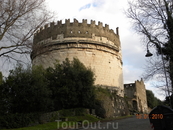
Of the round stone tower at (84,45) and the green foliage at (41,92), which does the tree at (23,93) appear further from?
the round stone tower at (84,45)

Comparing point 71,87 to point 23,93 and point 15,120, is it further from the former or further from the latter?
point 15,120

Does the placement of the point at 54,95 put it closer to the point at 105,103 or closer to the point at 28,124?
the point at 28,124

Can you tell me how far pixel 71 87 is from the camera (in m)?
17.8

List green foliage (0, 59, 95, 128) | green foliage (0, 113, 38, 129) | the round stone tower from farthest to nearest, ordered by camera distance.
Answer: the round stone tower
green foliage (0, 59, 95, 128)
green foliage (0, 113, 38, 129)

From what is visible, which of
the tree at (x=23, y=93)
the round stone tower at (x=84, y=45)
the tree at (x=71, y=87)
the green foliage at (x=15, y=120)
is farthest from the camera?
the round stone tower at (x=84, y=45)

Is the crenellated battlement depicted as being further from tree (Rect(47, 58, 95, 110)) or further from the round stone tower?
tree (Rect(47, 58, 95, 110))

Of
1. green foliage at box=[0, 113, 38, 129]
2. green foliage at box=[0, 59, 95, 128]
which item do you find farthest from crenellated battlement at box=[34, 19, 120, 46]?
green foliage at box=[0, 113, 38, 129]

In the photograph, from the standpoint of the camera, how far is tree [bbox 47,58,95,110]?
57.8ft

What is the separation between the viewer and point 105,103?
22.2m

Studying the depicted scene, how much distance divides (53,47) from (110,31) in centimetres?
862

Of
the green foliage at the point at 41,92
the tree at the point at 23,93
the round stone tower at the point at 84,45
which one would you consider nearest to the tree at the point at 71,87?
the green foliage at the point at 41,92

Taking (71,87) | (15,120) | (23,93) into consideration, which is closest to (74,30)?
(71,87)

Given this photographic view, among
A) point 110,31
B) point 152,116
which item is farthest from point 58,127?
point 110,31

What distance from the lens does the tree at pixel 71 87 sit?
17609 millimetres
